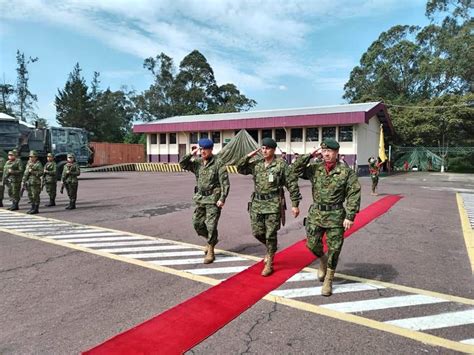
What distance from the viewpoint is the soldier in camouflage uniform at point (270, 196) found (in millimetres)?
4992

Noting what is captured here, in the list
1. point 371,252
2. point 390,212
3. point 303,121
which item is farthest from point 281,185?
point 303,121

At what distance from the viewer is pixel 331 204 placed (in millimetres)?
4477

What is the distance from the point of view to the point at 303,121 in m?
29.6

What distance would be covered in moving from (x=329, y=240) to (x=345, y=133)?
1026 inches

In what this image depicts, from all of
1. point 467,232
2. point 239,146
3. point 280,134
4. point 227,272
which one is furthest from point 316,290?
point 280,134

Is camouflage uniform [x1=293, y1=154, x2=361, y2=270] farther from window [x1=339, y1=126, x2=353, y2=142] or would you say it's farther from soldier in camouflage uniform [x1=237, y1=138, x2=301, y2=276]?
window [x1=339, y1=126, x2=353, y2=142]

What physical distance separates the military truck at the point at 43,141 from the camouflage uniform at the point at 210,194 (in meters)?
14.7

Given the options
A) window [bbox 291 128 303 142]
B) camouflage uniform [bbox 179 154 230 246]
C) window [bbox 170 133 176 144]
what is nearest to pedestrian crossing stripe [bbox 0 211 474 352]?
camouflage uniform [bbox 179 154 230 246]

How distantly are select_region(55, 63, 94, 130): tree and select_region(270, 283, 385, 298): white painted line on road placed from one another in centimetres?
5436

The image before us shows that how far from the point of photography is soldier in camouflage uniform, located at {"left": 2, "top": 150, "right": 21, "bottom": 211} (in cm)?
1092

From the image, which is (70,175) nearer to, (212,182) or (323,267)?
(212,182)

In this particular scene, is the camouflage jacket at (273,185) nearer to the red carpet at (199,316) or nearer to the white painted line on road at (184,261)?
the red carpet at (199,316)

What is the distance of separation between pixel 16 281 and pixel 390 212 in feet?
31.0

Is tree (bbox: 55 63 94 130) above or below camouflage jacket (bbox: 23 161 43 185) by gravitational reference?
above
